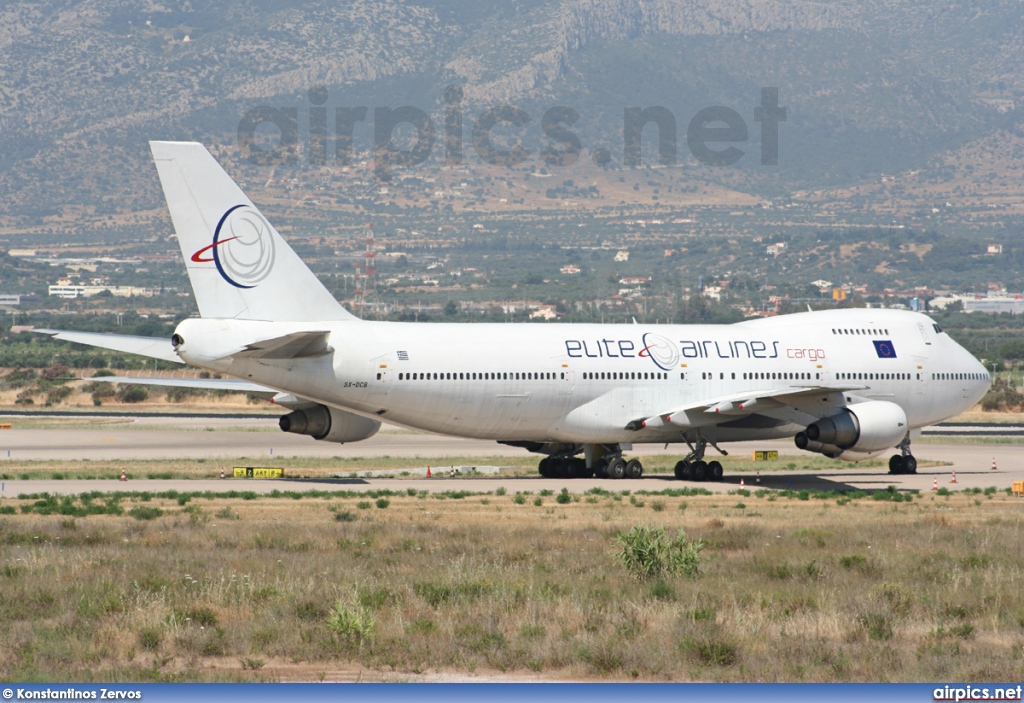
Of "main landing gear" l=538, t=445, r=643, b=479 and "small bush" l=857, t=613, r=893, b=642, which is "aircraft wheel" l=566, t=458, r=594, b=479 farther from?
"small bush" l=857, t=613, r=893, b=642

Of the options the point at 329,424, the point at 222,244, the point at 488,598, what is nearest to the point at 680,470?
the point at 329,424

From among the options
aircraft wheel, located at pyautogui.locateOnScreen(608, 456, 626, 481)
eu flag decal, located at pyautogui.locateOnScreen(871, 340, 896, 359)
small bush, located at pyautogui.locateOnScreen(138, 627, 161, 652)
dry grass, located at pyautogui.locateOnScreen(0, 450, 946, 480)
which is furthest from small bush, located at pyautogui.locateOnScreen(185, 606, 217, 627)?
eu flag decal, located at pyautogui.locateOnScreen(871, 340, 896, 359)

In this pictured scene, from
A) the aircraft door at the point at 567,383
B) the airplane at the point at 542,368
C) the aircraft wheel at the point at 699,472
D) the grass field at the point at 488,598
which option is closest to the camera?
the grass field at the point at 488,598

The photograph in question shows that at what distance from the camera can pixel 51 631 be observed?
1827cm

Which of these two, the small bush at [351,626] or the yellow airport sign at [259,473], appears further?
the yellow airport sign at [259,473]

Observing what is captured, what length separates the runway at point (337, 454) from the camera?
40.1 meters

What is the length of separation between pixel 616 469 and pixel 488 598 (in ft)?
79.6

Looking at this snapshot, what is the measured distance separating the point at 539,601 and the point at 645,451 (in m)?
38.4

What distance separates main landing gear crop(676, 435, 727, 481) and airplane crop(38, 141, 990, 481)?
0.14 ft

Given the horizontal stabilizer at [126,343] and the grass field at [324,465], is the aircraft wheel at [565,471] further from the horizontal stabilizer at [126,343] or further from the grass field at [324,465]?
the horizontal stabilizer at [126,343]

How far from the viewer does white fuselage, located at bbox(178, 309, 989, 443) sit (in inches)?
1521

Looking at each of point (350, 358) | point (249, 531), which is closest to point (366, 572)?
point (249, 531)

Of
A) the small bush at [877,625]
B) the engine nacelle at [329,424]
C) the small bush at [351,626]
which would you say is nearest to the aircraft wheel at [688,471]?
the engine nacelle at [329,424]

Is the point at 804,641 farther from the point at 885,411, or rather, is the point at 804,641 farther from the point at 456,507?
the point at 885,411
